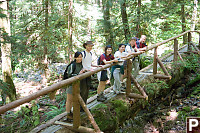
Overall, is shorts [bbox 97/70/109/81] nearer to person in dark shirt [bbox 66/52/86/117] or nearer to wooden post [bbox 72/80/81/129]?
person in dark shirt [bbox 66/52/86/117]

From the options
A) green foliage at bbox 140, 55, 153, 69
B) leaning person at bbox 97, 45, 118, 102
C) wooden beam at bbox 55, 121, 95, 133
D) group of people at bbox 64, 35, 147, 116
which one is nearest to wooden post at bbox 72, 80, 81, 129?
wooden beam at bbox 55, 121, 95, 133

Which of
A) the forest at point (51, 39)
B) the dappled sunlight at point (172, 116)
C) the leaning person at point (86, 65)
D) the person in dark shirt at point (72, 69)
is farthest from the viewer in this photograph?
the forest at point (51, 39)

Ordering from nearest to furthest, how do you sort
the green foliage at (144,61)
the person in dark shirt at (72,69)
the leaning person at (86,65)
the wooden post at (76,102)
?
the wooden post at (76,102) < the person in dark shirt at (72,69) < the leaning person at (86,65) < the green foliage at (144,61)

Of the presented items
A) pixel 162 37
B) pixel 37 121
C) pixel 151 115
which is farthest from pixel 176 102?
pixel 162 37

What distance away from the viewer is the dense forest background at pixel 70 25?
8.44 m

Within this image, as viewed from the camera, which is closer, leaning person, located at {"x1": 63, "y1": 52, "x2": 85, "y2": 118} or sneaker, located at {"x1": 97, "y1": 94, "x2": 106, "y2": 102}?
leaning person, located at {"x1": 63, "y1": 52, "x2": 85, "y2": 118}

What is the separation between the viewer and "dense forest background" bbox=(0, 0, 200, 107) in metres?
8.44

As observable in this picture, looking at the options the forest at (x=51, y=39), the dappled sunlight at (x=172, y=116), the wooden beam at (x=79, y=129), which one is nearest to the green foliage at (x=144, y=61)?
the forest at (x=51, y=39)

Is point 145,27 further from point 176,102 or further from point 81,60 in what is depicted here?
point 81,60

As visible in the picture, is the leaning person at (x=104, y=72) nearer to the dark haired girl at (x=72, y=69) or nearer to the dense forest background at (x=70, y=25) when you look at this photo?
the dark haired girl at (x=72, y=69)

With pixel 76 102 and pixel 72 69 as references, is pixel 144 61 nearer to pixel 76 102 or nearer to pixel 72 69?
pixel 72 69

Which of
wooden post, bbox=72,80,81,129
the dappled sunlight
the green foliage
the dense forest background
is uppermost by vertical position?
the dense forest background

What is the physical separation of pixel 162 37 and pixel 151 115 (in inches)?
424

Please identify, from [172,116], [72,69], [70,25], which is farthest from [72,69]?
[70,25]
